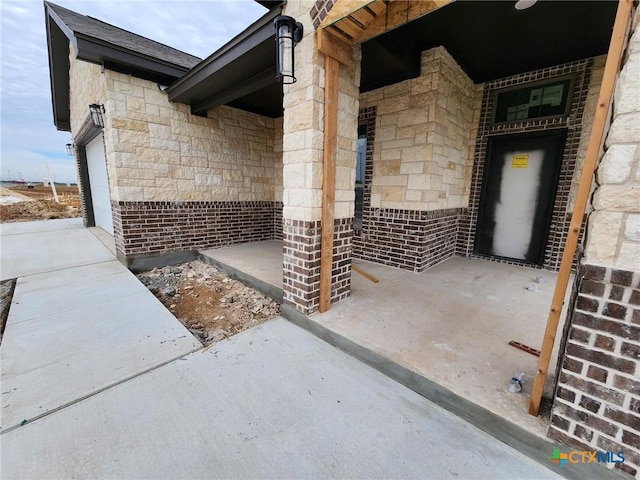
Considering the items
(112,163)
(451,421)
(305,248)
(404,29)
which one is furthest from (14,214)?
(451,421)

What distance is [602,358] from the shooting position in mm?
1141

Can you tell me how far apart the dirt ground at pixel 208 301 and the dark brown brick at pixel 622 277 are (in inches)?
107

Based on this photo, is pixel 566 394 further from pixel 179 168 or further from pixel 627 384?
pixel 179 168

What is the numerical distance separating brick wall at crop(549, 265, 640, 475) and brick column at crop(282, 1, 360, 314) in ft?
6.10

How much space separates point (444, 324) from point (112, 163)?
204 inches

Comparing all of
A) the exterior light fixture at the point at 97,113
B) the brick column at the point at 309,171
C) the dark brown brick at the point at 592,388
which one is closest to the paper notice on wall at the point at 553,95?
the brick column at the point at 309,171

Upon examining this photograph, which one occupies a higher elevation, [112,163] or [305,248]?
[112,163]

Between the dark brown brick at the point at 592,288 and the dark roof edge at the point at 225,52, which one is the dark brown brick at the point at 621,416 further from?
the dark roof edge at the point at 225,52

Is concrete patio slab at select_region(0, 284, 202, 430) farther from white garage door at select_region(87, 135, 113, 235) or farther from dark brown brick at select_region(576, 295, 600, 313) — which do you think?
white garage door at select_region(87, 135, 113, 235)

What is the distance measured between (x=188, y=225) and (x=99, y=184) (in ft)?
11.7

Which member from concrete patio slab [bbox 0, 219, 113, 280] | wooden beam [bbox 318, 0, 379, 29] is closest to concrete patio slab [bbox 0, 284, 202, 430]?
concrete patio slab [bbox 0, 219, 113, 280]

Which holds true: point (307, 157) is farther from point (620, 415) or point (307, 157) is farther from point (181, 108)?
point (181, 108)

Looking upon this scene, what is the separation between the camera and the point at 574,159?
3.77 meters

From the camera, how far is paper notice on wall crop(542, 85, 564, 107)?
12.5ft
